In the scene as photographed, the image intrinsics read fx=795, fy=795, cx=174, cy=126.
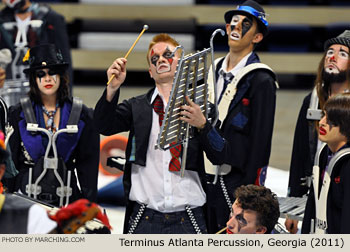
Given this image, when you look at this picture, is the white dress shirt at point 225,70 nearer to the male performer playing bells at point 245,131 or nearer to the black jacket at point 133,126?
the male performer playing bells at point 245,131

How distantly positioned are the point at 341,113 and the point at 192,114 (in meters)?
0.76

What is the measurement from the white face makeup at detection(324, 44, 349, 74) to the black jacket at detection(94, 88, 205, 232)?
1245 millimetres

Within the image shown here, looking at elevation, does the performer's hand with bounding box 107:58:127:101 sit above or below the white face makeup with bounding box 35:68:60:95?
above

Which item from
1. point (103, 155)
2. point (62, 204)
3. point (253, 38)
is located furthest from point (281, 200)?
point (103, 155)

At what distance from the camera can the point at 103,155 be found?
722 centimetres

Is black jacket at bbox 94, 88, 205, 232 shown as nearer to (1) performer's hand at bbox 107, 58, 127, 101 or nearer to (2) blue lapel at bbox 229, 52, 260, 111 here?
(1) performer's hand at bbox 107, 58, 127, 101

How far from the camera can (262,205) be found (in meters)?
3.55

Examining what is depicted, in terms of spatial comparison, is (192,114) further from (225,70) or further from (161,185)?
(225,70)

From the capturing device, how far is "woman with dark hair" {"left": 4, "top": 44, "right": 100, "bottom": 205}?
4.36 m

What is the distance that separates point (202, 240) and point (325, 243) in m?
0.48

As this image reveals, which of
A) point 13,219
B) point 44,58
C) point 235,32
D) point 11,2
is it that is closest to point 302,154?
point 235,32

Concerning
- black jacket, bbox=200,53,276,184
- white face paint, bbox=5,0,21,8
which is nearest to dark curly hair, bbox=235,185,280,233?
black jacket, bbox=200,53,276,184

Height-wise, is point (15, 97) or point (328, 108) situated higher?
point (328, 108)

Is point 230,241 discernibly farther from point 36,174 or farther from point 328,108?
point 36,174
